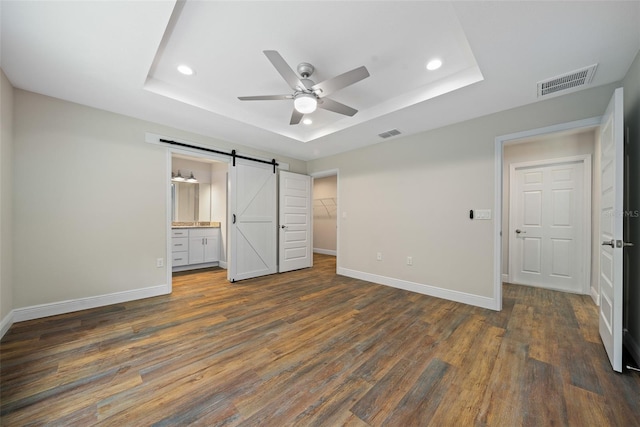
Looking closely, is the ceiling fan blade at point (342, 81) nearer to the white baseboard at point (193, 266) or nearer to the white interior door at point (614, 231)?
the white interior door at point (614, 231)

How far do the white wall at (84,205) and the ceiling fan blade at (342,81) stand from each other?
105 inches

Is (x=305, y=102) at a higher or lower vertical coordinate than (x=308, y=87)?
lower

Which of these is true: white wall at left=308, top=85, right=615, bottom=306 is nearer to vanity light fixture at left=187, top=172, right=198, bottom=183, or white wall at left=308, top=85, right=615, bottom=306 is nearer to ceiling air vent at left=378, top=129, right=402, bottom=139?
ceiling air vent at left=378, top=129, right=402, bottom=139

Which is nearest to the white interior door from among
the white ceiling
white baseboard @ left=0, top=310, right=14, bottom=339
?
the white ceiling

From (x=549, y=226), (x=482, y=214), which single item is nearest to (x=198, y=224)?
(x=482, y=214)

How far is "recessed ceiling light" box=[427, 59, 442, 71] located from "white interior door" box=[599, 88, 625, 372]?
1323 millimetres

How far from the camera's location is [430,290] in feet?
11.4

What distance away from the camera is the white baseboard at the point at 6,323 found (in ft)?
7.27

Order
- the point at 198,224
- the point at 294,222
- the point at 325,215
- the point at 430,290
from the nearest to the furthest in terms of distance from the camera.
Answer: the point at 430,290, the point at 294,222, the point at 198,224, the point at 325,215

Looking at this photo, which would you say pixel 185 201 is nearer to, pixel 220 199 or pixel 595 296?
pixel 220 199

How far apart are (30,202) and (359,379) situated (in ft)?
12.7

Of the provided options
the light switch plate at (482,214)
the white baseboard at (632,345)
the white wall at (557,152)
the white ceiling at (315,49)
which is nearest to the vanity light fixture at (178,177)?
the white ceiling at (315,49)

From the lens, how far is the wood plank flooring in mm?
1380

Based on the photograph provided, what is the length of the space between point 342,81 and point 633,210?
2.82 meters
